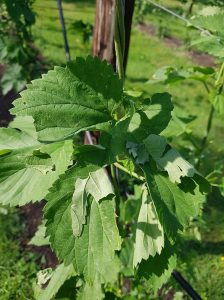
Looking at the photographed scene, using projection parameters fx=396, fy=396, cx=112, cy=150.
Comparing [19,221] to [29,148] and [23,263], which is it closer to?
[23,263]

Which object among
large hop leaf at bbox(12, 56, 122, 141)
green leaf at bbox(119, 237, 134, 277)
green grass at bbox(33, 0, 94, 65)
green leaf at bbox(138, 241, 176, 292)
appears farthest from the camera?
green grass at bbox(33, 0, 94, 65)

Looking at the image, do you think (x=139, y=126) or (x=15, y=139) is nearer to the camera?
(x=139, y=126)

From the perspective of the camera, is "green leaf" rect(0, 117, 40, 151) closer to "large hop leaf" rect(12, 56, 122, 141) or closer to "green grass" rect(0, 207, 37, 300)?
"large hop leaf" rect(12, 56, 122, 141)

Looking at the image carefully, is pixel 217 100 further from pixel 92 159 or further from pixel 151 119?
pixel 92 159

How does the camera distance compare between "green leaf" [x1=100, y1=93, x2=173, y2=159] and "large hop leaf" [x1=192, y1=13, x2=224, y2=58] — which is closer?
"green leaf" [x1=100, y1=93, x2=173, y2=159]


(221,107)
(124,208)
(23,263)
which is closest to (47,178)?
(124,208)

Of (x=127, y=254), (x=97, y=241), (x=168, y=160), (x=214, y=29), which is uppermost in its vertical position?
(x=214, y=29)

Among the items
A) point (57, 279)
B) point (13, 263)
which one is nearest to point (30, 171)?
point (57, 279)

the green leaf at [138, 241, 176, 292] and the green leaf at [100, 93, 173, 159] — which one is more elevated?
the green leaf at [100, 93, 173, 159]

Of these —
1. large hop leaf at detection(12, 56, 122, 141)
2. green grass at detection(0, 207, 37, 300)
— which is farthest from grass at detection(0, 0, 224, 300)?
large hop leaf at detection(12, 56, 122, 141)
